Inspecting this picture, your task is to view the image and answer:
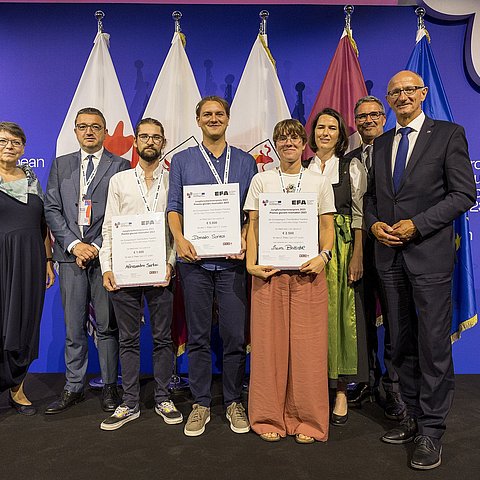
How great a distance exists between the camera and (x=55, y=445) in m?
2.56

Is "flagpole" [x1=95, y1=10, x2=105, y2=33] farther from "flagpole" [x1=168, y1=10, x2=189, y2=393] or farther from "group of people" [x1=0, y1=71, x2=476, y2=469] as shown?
"group of people" [x1=0, y1=71, x2=476, y2=469]

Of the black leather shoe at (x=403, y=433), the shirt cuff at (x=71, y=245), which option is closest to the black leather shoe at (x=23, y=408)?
the shirt cuff at (x=71, y=245)

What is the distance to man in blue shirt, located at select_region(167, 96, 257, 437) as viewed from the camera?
2701 mm

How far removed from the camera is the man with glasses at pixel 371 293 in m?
2.94

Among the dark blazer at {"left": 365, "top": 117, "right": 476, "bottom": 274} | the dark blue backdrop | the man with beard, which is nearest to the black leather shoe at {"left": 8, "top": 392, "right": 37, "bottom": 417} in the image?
the man with beard

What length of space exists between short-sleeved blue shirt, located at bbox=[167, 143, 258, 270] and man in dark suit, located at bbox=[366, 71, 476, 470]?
75 cm

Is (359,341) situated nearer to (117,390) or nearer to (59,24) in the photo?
(117,390)

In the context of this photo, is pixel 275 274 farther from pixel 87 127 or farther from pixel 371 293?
pixel 87 127

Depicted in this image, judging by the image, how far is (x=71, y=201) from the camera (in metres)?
3.03

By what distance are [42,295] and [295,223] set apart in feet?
5.63

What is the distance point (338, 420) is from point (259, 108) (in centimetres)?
218

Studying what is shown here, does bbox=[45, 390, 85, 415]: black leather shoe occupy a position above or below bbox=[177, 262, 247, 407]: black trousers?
below

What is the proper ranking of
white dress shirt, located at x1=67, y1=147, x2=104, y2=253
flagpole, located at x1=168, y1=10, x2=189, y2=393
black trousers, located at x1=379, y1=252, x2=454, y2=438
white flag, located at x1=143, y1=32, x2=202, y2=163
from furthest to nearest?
white flag, located at x1=143, y1=32, x2=202, y2=163 < flagpole, located at x1=168, y1=10, x2=189, y2=393 < white dress shirt, located at x1=67, y1=147, x2=104, y2=253 < black trousers, located at x1=379, y1=252, x2=454, y2=438

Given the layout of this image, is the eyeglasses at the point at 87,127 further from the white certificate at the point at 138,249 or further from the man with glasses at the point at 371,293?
the man with glasses at the point at 371,293
